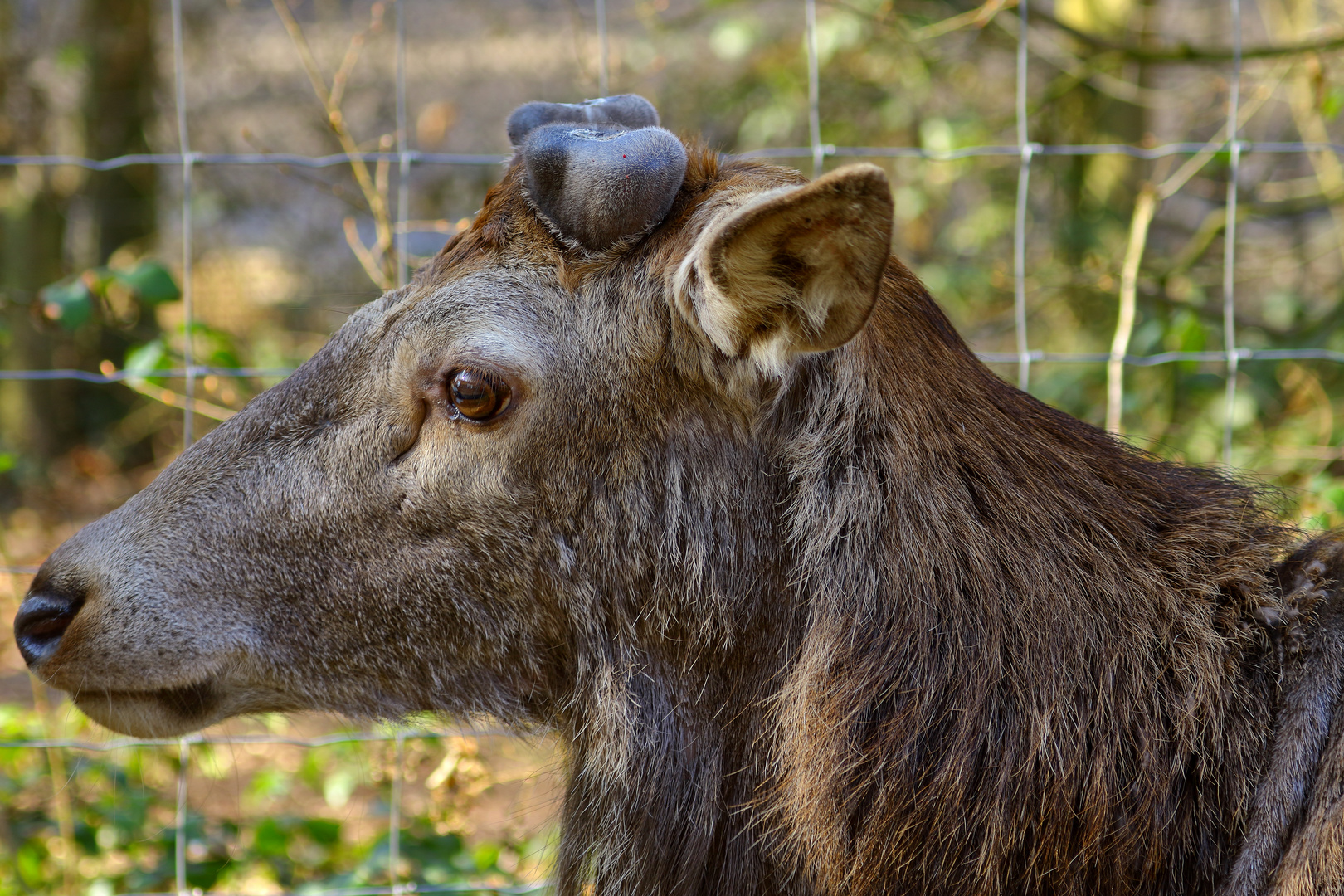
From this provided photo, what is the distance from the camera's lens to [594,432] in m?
2.22

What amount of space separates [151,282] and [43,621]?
4.60ft

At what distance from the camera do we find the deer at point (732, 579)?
204cm

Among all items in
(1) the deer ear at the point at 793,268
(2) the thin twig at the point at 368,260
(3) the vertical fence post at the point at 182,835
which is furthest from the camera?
(2) the thin twig at the point at 368,260

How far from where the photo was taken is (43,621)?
2336 mm

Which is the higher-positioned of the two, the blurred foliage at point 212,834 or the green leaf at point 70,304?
the green leaf at point 70,304

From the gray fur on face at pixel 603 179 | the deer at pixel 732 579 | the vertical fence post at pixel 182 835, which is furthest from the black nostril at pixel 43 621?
the gray fur on face at pixel 603 179

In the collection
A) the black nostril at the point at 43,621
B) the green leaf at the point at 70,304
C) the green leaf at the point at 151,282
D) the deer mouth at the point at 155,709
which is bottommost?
the deer mouth at the point at 155,709

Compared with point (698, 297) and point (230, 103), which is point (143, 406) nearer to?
point (230, 103)

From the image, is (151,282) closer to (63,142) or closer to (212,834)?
(212,834)

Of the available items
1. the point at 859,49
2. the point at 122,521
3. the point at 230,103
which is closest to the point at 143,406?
the point at 230,103

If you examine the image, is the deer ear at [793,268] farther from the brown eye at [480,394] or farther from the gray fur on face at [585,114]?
the gray fur on face at [585,114]

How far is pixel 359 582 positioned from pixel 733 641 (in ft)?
2.48

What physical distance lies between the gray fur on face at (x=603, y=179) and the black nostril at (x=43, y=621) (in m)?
1.26

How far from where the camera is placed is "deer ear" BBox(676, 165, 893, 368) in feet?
5.95
